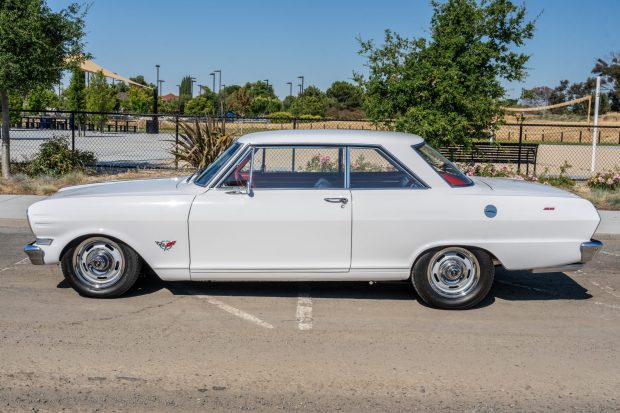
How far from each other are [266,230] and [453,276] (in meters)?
1.73

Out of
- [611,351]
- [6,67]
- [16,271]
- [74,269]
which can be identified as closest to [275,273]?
[74,269]

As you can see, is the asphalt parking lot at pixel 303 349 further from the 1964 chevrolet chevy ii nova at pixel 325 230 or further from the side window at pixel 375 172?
the side window at pixel 375 172

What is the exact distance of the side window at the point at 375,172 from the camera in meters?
6.29

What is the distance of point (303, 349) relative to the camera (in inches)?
206

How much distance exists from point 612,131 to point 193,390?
60.0 meters

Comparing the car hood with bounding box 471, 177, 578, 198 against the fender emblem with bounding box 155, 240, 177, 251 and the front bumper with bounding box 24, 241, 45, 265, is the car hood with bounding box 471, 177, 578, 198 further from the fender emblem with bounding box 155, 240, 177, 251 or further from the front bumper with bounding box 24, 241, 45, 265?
the front bumper with bounding box 24, 241, 45, 265

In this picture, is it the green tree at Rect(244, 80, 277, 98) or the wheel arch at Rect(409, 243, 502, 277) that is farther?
the green tree at Rect(244, 80, 277, 98)

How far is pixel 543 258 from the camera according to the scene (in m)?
6.17

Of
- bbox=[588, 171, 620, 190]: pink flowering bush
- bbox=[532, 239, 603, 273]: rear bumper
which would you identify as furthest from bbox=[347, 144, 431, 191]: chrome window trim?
bbox=[588, 171, 620, 190]: pink flowering bush

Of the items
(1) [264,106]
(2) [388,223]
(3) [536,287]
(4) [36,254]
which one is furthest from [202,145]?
(1) [264,106]

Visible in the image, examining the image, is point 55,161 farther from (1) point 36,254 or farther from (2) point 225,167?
(2) point 225,167

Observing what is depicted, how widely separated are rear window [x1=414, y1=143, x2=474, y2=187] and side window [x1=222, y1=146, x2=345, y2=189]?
772 millimetres

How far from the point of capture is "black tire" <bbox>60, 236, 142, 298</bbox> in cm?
629

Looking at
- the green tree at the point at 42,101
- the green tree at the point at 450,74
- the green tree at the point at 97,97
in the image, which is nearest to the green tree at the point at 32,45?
the green tree at the point at 450,74
